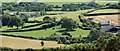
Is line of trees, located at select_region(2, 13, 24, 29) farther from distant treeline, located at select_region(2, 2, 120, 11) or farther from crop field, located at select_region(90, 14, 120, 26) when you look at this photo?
crop field, located at select_region(90, 14, 120, 26)

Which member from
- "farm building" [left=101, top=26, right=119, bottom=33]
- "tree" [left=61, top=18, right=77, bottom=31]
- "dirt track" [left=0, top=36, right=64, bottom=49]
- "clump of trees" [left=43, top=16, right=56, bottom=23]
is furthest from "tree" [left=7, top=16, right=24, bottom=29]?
"farm building" [left=101, top=26, right=119, bottom=33]

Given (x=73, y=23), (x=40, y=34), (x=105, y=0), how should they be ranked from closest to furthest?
1. (x=40, y=34)
2. (x=73, y=23)
3. (x=105, y=0)

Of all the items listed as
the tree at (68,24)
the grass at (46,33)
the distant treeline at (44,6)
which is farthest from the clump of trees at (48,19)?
the distant treeline at (44,6)

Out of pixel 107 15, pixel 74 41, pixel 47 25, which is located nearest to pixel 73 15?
pixel 107 15

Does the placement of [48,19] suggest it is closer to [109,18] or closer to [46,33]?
[46,33]

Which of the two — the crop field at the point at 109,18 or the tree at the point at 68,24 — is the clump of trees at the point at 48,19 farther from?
the crop field at the point at 109,18

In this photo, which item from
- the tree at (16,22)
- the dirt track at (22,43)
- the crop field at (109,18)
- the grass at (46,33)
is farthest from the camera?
the crop field at (109,18)

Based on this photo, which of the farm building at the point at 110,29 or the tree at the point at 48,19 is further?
the tree at the point at 48,19

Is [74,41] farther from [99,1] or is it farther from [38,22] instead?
[99,1]
